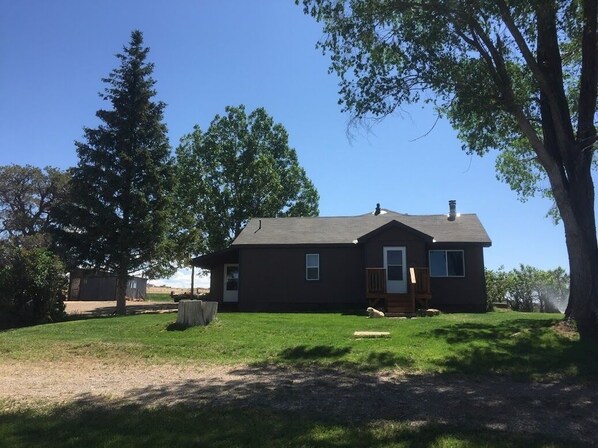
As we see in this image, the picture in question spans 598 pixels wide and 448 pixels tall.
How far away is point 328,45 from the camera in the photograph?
13273 mm

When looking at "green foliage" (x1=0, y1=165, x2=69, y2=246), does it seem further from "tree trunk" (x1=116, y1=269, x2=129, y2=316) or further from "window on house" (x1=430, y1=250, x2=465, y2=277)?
"window on house" (x1=430, y1=250, x2=465, y2=277)

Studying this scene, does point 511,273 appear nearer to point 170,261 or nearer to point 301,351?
point 170,261

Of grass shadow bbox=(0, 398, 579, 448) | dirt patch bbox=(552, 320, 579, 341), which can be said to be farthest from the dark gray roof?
grass shadow bbox=(0, 398, 579, 448)

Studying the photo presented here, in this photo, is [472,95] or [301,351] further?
[472,95]

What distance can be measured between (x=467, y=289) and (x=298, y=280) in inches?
293

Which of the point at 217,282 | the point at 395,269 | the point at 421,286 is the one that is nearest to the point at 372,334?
the point at 421,286

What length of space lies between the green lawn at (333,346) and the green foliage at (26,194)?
109ft

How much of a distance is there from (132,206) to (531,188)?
17178 mm

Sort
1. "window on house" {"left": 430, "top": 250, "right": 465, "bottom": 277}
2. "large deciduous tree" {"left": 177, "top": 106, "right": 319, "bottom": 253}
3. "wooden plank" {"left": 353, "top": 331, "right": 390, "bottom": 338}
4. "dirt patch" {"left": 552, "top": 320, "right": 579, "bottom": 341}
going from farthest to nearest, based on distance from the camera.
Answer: "large deciduous tree" {"left": 177, "top": 106, "right": 319, "bottom": 253}, "window on house" {"left": 430, "top": 250, "right": 465, "bottom": 277}, "wooden plank" {"left": 353, "top": 331, "right": 390, "bottom": 338}, "dirt patch" {"left": 552, "top": 320, "right": 579, "bottom": 341}

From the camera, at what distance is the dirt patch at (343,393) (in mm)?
A: 6051

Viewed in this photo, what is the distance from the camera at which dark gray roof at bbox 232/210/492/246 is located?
22219 millimetres

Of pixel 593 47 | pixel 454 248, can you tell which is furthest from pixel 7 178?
pixel 593 47

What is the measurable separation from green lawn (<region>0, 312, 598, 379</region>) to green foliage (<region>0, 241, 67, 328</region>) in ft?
10.9

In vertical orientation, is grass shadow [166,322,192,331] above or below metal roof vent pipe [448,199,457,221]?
below
